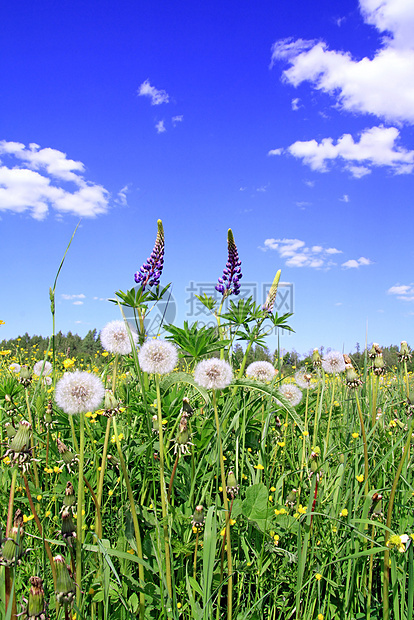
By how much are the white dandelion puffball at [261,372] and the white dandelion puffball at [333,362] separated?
44 centimetres

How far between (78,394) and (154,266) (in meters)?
2.50

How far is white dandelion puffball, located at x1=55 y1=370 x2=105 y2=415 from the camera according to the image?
1522mm

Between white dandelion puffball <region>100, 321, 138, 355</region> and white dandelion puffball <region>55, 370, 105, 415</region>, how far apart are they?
335 millimetres

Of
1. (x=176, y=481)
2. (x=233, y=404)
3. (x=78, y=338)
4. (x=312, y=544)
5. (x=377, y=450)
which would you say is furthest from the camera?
(x=78, y=338)

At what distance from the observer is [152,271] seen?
3.96m

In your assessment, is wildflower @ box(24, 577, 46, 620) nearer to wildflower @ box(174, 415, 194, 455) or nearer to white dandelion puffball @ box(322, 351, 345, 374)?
wildflower @ box(174, 415, 194, 455)

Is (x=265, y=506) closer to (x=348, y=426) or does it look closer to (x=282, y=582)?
(x=282, y=582)

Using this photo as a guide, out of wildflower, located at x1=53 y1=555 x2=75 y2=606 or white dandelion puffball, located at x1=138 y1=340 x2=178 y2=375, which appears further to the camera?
white dandelion puffball, located at x1=138 y1=340 x2=178 y2=375

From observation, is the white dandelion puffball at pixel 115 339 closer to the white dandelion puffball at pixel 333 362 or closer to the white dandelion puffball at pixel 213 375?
the white dandelion puffball at pixel 213 375

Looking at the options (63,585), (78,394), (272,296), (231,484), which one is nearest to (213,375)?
(231,484)

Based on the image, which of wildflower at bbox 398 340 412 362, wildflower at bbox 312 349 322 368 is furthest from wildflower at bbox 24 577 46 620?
wildflower at bbox 398 340 412 362

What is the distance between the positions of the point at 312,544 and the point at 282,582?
264 mm

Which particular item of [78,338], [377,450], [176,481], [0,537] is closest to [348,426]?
[377,450]

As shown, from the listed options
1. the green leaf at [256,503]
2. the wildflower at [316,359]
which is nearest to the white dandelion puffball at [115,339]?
the green leaf at [256,503]
